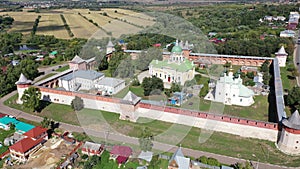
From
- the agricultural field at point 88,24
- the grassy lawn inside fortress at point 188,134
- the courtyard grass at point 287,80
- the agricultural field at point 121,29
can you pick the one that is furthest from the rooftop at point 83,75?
the courtyard grass at point 287,80

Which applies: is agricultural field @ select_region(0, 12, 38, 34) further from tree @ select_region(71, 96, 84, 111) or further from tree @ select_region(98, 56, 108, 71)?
tree @ select_region(71, 96, 84, 111)

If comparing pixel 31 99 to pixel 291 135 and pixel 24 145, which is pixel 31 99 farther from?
Answer: pixel 291 135

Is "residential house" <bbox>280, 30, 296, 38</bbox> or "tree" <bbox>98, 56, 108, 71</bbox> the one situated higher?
"residential house" <bbox>280, 30, 296, 38</bbox>

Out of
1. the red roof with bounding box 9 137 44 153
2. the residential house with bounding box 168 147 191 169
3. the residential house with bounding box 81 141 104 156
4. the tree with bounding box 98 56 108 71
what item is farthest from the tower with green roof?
the red roof with bounding box 9 137 44 153

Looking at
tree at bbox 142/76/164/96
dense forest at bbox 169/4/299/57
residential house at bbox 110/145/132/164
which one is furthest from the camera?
dense forest at bbox 169/4/299/57

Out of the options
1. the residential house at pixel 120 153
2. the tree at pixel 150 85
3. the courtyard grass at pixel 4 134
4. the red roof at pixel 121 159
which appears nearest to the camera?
the red roof at pixel 121 159

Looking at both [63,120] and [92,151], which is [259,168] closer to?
[92,151]

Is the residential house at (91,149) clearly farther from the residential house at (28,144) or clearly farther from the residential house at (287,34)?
the residential house at (287,34)

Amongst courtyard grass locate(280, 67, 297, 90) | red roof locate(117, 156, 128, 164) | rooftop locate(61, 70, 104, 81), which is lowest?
red roof locate(117, 156, 128, 164)
